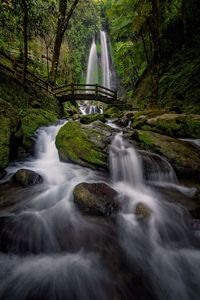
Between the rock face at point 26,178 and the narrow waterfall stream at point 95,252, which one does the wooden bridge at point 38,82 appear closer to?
the rock face at point 26,178

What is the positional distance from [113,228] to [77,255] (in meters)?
0.79

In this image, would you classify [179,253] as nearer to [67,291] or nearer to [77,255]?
[77,255]

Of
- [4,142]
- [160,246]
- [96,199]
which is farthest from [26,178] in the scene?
[160,246]

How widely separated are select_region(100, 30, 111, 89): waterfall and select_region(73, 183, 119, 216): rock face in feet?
98.8

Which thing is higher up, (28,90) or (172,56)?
(172,56)

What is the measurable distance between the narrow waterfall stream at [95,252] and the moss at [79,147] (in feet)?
4.06

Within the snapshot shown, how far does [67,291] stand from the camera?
2.84 meters

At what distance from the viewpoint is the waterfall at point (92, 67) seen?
33.5 m

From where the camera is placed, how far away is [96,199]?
13.8 ft

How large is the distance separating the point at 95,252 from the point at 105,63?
35871mm

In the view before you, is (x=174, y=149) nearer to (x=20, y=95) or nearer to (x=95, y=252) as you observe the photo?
(x=95, y=252)

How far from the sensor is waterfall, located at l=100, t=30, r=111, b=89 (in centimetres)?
3390

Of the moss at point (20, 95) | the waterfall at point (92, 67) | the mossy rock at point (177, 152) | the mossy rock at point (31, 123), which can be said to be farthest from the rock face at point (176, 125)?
the waterfall at point (92, 67)

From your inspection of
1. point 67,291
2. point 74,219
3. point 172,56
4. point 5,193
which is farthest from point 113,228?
point 172,56
